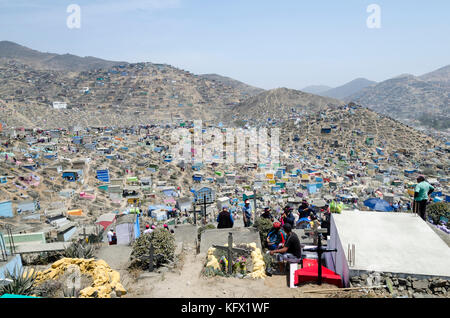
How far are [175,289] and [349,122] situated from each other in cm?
6253

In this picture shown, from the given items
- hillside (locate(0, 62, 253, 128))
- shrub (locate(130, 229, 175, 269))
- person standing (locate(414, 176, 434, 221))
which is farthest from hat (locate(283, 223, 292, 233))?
hillside (locate(0, 62, 253, 128))

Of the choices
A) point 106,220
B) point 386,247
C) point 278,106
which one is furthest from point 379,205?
point 278,106

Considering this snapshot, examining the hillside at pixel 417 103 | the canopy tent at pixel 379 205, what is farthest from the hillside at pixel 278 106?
the canopy tent at pixel 379 205

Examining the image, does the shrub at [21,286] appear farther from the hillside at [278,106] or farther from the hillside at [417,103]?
the hillside at [417,103]

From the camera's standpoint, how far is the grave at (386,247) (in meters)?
4.22

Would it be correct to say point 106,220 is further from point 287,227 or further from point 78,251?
point 287,227

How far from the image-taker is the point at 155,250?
6035 mm

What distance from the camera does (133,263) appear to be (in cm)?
618

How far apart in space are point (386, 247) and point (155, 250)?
4.18 m

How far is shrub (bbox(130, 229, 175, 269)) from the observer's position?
5.99m

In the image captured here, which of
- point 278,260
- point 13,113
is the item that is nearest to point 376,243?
point 278,260

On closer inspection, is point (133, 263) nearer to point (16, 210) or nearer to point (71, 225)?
point (71, 225)

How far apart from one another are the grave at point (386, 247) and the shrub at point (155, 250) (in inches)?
126

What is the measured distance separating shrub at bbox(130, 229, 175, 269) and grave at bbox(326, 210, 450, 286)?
3.21 m
